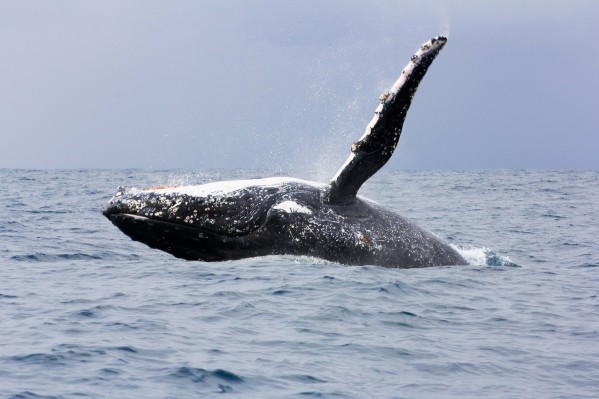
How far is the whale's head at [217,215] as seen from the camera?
11.9 meters

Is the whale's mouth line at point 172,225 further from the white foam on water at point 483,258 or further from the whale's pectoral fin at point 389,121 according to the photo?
the white foam on water at point 483,258

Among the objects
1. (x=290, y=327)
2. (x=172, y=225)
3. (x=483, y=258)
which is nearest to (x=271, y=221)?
(x=172, y=225)

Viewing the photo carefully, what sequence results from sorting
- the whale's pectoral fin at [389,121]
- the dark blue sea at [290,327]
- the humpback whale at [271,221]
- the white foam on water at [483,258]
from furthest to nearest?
the white foam on water at [483,258], the humpback whale at [271,221], the whale's pectoral fin at [389,121], the dark blue sea at [290,327]

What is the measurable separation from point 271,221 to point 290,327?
2.62 metres

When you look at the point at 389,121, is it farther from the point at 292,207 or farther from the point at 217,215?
the point at 217,215

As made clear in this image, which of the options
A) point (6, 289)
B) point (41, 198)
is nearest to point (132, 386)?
point (6, 289)

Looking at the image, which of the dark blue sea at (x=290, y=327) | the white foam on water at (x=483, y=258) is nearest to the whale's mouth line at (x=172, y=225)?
the dark blue sea at (x=290, y=327)

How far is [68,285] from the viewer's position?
1196cm

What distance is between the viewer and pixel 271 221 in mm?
11891

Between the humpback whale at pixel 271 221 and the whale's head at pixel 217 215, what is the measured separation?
0.01 m

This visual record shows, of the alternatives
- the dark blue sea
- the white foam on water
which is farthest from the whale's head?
the white foam on water

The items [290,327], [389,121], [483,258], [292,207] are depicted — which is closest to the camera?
[290,327]

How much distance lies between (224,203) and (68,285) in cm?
258

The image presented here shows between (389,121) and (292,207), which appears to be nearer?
(389,121)
